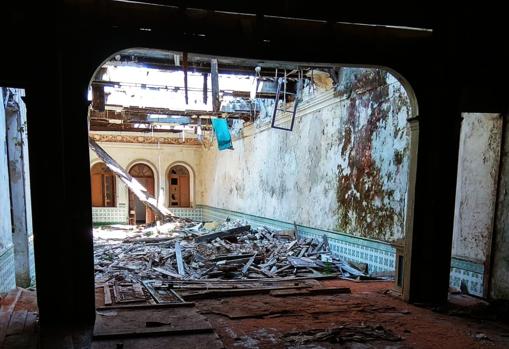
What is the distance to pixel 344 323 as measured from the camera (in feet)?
15.7

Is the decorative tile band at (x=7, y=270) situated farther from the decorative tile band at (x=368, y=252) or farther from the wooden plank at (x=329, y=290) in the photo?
the wooden plank at (x=329, y=290)

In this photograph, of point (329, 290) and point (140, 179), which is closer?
point (329, 290)

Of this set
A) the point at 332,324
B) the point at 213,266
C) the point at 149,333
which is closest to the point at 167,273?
the point at 213,266

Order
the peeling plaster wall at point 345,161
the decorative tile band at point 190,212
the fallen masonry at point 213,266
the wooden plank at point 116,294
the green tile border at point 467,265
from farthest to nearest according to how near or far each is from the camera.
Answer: the decorative tile band at point 190,212, the peeling plaster wall at point 345,161, the fallen masonry at point 213,266, the green tile border at point 467,265, the wooden plank at point 116,294

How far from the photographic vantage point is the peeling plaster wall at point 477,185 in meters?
5.75

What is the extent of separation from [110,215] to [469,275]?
2014cm

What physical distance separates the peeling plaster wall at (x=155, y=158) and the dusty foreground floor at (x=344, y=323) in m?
17.8

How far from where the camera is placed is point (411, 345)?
4133mm

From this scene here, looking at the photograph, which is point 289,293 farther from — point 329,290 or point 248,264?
point 248,264

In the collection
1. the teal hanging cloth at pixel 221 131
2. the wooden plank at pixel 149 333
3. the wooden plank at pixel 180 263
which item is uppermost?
the teal hanging cloth at pixel 221 131

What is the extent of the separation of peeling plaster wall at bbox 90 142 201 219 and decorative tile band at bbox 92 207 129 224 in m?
0.33

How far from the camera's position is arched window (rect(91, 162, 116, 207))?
21859mm

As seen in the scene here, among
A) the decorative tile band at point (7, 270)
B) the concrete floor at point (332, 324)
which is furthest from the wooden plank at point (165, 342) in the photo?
the decorative tile band at point (7, 270)

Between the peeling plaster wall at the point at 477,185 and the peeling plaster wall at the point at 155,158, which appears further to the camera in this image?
the peeling plaster wall at the point at 155,158
